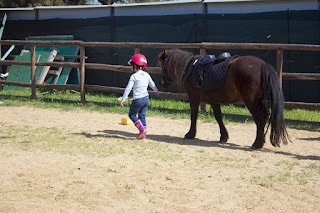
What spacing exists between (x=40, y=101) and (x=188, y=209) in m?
9.29

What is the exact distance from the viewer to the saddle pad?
8438 millimetres

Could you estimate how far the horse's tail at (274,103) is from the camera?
780 centimetres

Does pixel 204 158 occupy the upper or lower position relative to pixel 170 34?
lower

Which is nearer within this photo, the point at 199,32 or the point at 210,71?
the point at 210,71

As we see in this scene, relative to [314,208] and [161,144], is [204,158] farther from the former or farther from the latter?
[314,208]

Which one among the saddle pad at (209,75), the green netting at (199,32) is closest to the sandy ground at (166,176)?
the saddle pad at (209,75)

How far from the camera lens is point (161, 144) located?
8445 millimetres

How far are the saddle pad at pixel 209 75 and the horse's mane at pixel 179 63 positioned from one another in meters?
0.16

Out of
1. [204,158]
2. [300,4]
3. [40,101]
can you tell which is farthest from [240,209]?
[40,101]

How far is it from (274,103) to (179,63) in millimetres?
1911

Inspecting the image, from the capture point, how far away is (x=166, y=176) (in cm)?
637

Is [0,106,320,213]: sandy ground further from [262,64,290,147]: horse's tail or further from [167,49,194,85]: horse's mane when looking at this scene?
[167,49,194,85]: horse's mane

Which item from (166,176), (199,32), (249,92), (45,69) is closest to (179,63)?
(249,92)

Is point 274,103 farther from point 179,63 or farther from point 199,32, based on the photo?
point 199,32
